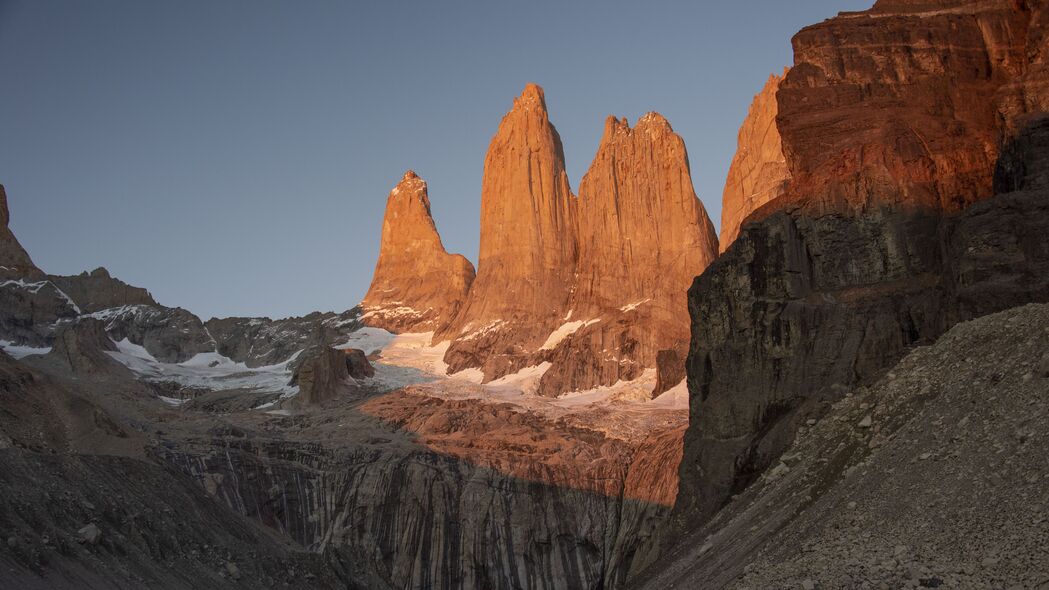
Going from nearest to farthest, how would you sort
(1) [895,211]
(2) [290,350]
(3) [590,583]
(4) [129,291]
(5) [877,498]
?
(5) [877,498], (1) [895,211], (3) [590,583], (2) [290,350], (4) [129,291]

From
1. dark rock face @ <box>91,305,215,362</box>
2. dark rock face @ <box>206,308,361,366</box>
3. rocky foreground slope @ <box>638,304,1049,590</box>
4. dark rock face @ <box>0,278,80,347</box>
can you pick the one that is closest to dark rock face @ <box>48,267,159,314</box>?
dark rock face @ <box>91,305,215,362</box>

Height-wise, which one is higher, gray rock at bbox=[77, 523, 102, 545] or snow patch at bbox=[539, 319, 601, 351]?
snow patch at bbox=[539, 319, 601, 351]

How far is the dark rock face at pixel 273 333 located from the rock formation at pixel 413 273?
4.44 m

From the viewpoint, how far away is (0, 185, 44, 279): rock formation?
144375mm

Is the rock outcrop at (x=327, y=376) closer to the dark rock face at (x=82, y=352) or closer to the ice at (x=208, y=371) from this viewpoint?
the ice at (x=208, y=371)

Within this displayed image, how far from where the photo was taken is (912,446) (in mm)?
40719

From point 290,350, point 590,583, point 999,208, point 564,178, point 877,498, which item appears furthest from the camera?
point 290,350

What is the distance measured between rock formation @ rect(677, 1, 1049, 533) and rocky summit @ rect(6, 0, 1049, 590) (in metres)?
0.15

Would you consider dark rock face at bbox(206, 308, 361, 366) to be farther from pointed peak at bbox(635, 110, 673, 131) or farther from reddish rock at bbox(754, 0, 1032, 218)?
reddish rock at bbox(754, 0, 1032, 218)

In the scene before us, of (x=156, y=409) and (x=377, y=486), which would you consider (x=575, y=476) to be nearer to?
(x=377, y=486)

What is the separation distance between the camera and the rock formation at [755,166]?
108m

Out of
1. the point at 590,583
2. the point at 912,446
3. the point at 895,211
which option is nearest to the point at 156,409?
the point at 590,583

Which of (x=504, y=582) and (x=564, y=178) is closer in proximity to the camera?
(x=504, y=582)

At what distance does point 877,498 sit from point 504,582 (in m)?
50.4
